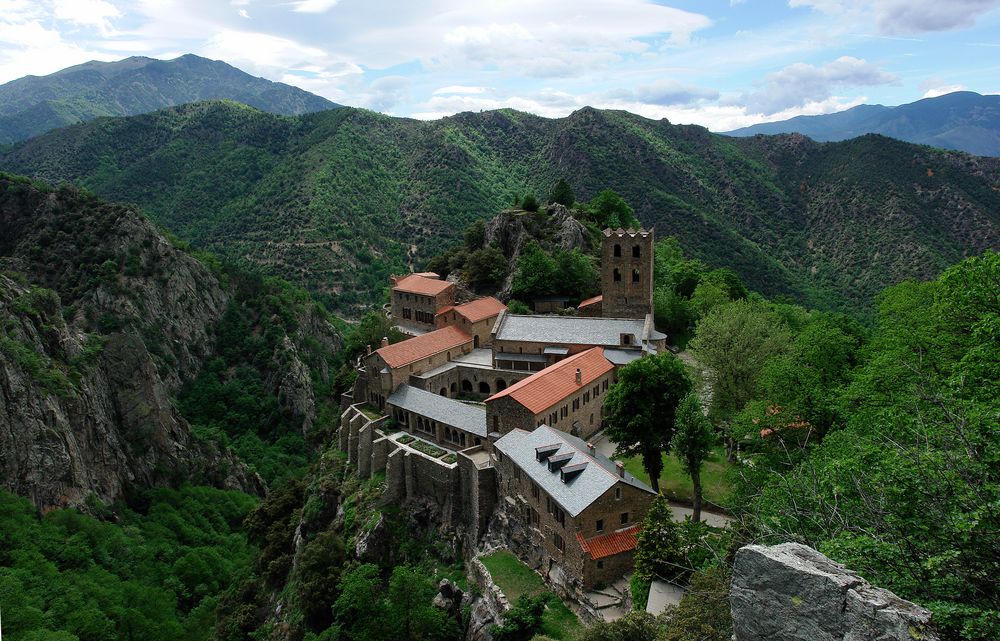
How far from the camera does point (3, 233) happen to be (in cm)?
9019

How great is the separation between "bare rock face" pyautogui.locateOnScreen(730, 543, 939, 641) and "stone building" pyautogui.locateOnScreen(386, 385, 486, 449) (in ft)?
92.8

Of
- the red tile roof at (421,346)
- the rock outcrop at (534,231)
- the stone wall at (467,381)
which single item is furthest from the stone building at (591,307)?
the rock outcrop at (534,231)

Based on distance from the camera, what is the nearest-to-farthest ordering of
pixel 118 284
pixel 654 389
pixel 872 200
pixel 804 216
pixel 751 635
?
pixel 751 635
pixel 654 389
pixel 118 284
pixel 872 200
pixel 804 216

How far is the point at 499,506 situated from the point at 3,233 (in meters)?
94.9

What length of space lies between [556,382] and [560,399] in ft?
A: 5.10

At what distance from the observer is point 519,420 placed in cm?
3609

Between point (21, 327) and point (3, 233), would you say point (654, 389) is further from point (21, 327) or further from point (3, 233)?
point (3, 233)

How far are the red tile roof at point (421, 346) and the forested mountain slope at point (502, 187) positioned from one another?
69.2m

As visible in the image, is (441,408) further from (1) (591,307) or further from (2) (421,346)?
(1) (591,307)

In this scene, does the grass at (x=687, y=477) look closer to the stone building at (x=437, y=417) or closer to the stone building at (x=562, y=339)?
the stone building at (x=437, y=417)

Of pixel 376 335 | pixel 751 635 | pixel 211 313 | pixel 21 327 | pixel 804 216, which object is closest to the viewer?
pixel 751 635

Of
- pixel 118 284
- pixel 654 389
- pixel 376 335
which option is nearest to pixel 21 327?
pixel 118 284

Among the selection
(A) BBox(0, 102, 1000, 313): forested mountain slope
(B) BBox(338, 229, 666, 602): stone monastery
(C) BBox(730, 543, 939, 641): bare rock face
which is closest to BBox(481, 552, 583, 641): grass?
(B) BBox(338, 229, 666, 602): stone monastery

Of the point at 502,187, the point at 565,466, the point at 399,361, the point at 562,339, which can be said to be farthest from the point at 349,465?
the point at 502,187
